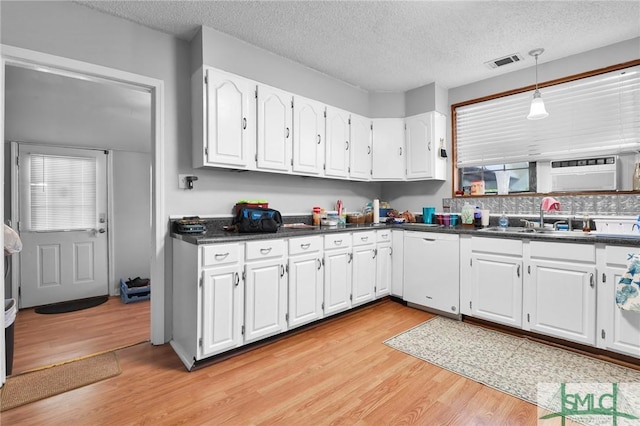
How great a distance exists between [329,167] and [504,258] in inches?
75.0

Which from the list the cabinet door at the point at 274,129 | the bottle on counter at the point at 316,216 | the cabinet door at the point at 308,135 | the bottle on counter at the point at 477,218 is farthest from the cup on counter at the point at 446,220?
the cabinet door at the point at 274,129

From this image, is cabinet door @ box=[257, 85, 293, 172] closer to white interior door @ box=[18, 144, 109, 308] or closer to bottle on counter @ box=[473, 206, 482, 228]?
bottle on counter @ box=[473, 206, 482, 228]

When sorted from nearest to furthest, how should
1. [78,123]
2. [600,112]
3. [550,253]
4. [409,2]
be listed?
[409,2] < [550,253] < [600,112] < [78,123]

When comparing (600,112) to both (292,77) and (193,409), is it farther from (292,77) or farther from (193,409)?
(193,409)

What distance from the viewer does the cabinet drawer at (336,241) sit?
9.64 feet

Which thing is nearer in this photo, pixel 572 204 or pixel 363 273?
pixel 572 204

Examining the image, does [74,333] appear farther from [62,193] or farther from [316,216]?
[316,216]

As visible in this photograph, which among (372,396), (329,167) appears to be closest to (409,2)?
(329,167)

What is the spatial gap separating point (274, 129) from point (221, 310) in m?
1.68

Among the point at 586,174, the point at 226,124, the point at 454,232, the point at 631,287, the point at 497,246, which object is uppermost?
the point at 226,124

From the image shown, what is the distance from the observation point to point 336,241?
119 inches

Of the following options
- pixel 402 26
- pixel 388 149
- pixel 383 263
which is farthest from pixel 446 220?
pixel 402 26

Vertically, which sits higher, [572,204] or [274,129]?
[274,129]

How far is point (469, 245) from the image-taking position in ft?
9.78
